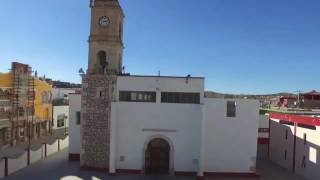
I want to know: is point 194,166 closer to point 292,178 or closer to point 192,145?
point 192,145

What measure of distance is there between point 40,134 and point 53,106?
5502 millimetres

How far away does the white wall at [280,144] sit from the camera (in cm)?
2792

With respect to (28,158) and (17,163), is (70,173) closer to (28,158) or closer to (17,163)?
(17,163)

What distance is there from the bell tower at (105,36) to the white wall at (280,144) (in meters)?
15.5

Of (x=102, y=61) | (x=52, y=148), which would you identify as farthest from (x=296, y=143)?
(x=52, y=148)

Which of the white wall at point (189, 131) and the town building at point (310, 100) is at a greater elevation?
the town building at point (310, 100)

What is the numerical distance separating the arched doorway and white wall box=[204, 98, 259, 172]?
309 cm

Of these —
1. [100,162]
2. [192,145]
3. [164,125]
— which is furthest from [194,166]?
[100,162]

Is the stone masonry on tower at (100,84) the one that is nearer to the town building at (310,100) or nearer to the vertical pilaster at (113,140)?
the vertical pilaster at (113,140)

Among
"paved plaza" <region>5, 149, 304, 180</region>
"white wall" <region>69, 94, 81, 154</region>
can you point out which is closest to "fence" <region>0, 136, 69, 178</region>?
"paved plaza" <region>5, 149, 304, 180</region>

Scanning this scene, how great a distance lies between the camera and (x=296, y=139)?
26750 mm

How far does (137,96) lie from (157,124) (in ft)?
8.71

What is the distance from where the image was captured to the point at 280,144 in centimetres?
3034

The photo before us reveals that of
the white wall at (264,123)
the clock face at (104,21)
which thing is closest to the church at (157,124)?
the clock face at (104,21)
